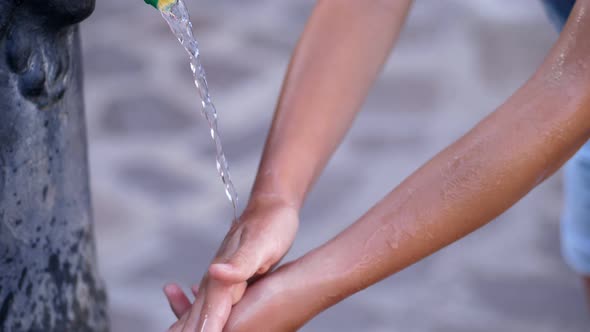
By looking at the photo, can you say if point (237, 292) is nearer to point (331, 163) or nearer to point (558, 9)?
point (558, 9)

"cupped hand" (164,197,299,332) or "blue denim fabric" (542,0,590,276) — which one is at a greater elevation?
"cupped hand" (164,197,299,332)

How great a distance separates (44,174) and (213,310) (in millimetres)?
256

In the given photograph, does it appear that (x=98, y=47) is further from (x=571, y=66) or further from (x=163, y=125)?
(x=571, y=66)

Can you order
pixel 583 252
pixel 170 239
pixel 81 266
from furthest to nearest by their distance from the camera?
pixel 170 239 < pixel 583 252 < pixel 81 266

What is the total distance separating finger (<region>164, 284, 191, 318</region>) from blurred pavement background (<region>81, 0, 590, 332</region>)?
3.28 feet

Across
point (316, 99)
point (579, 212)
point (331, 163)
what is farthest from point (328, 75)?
point (331, 163)

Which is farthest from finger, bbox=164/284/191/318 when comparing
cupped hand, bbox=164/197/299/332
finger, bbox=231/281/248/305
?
finger, bbox=231/281/248/305

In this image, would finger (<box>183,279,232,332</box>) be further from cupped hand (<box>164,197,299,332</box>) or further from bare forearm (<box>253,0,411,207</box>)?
bare forearm (<box>253,0,411,207</box>)

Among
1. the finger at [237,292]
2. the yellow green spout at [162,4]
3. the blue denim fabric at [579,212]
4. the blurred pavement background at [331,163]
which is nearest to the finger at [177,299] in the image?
the finger at [237,292]

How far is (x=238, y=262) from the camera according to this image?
1.12 meters

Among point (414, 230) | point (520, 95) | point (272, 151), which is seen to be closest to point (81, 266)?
point (272, 151)

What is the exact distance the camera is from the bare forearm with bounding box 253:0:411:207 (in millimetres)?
1316

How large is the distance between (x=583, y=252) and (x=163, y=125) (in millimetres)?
1492

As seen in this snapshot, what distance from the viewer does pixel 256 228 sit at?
1.19 m
